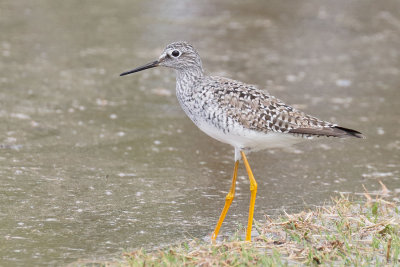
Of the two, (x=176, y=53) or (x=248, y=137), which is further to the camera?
(x=176, y=53)

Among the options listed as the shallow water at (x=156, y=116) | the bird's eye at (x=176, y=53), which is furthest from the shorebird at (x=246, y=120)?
the shallow water at (x=156, y=116)

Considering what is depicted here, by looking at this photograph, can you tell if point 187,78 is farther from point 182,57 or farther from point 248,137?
point 248,137

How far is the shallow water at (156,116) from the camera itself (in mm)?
6125

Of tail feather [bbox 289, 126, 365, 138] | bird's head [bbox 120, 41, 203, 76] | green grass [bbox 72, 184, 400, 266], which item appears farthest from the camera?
bird's head [bbox 120, 41, 203, 76]

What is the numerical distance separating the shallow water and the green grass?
49 cm

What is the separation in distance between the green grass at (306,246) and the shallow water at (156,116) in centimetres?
49

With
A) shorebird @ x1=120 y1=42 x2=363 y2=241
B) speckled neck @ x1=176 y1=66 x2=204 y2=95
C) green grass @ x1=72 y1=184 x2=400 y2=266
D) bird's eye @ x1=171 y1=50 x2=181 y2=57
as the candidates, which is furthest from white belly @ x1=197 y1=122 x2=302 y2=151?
bird's eye @ x1=171 y1=50 x2=181 y2=57

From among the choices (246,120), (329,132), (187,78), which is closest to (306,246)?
(329,132)

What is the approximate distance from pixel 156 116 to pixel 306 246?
415cm

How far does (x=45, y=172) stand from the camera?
706 centimetres

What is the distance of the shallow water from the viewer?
6125 millimetres

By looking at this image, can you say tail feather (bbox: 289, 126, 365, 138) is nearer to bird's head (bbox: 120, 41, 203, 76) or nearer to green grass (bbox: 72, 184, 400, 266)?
green grass (bbox: 72, 184, 400, 266)

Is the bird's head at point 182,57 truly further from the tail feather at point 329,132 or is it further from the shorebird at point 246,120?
the tail feather at point 329,132

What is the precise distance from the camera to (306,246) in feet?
17.1
